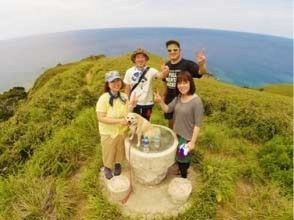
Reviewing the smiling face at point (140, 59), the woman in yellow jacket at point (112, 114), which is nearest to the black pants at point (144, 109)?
the woman in yellow jacket at point (112, 114)

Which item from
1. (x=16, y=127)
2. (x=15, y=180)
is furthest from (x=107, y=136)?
(x=16, y=127)

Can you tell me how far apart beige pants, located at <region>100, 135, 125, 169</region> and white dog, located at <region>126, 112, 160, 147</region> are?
0.31 m

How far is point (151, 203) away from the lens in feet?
20.9

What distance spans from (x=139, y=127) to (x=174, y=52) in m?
1.66

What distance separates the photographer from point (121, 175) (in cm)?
687

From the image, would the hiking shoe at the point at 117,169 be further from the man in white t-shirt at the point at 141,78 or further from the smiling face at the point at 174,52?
the smiling face at the point at 174,52

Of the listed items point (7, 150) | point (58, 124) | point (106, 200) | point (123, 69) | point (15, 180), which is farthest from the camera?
point (123, 69)

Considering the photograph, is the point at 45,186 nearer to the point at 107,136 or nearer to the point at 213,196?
the point at 107,136

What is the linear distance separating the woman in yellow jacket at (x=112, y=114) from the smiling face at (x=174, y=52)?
3.89 feet

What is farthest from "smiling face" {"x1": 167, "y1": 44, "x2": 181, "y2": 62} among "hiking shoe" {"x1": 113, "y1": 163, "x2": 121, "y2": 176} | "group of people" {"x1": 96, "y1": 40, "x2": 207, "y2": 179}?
"hiking shoe" {"x1": 113, "y1": 163, "x2": 121, "y2": 176}

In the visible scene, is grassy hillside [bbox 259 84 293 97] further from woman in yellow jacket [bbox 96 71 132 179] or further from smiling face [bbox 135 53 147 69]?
woman in yellow jacket [bbox 96 71 132 179]

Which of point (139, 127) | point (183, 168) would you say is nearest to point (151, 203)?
point (183, 168)

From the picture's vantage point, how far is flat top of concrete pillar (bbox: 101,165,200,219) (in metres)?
6.20

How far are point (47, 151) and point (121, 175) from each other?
286 centimetres
